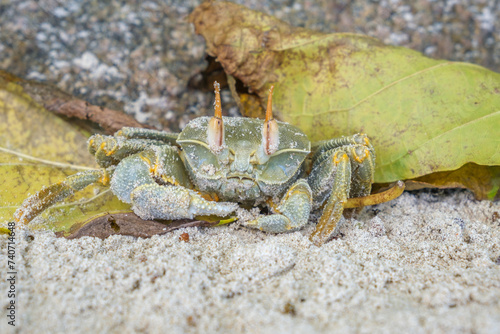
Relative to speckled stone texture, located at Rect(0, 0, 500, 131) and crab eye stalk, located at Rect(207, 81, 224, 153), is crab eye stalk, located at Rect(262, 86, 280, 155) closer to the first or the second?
crab eye stalk, located at Rect(207, 81, 224, 153)

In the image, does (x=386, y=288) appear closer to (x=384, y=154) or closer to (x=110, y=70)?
(x=384, y=154)

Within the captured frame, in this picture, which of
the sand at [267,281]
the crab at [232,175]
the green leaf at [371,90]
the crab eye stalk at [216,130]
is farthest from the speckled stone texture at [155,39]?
the sand at [267,281]

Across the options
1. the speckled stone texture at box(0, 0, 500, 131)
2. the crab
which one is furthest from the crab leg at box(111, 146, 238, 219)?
the speckled stone texture at box(0, 0, 500, 131)

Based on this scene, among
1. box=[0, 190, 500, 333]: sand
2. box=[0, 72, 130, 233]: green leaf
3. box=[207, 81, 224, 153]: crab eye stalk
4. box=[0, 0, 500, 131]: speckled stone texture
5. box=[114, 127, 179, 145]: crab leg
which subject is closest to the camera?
box=[0, 190, 500, 333]: sand

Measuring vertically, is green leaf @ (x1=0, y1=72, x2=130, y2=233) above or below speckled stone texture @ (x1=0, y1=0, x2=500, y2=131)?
below

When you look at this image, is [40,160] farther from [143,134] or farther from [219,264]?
[219,264]

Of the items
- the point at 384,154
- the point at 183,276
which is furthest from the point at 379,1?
the point at 183,276

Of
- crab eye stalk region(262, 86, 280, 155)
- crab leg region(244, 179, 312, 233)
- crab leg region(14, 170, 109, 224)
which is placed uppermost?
crab eye stalk region(262, 86, 280, 155)
